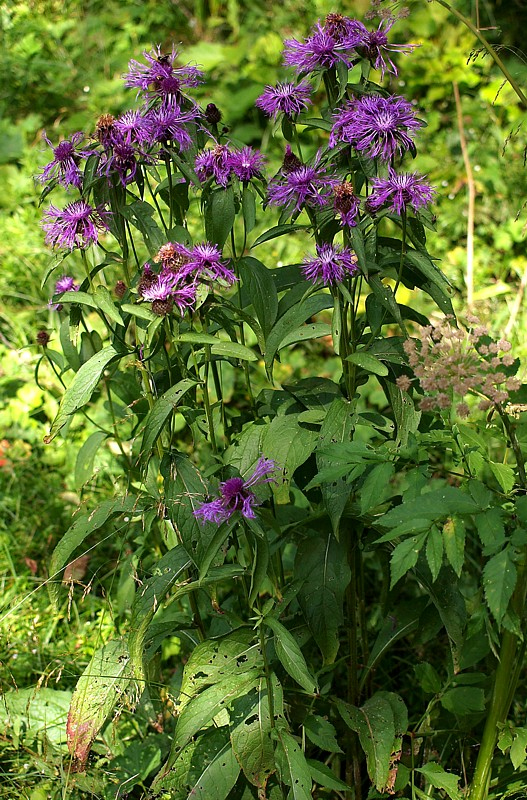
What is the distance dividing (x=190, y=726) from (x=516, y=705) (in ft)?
2.82

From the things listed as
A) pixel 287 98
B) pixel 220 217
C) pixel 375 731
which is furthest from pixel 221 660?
pixel 287 98

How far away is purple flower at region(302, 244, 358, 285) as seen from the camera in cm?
140

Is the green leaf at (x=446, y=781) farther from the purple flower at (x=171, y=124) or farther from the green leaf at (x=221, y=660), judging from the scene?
the purple flower at (x=171, y=124)

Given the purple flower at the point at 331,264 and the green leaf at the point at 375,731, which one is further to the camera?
the green leaf at the point at 375,731

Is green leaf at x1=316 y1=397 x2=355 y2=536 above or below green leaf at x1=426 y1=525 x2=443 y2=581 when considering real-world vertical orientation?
above

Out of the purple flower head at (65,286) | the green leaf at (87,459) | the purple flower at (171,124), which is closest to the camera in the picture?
the purple flower at (171,124)

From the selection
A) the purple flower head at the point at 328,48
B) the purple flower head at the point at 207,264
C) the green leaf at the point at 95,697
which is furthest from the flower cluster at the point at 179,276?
the green leaf at the point at 95,697

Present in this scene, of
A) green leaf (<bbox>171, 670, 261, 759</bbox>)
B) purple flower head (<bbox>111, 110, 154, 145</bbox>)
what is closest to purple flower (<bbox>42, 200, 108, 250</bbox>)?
purple flower head (<bbox>111, 110, 154, 145</bbox>)

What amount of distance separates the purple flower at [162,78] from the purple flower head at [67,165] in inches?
6.0

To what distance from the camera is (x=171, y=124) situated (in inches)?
60.5

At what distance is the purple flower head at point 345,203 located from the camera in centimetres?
138

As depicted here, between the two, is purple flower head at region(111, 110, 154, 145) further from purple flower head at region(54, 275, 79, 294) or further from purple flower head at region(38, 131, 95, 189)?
purple flower head at region(54, 275, 79, 294)

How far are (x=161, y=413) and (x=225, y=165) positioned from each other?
0.46 metres

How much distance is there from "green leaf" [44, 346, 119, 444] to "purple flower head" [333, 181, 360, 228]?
48 centimetres
